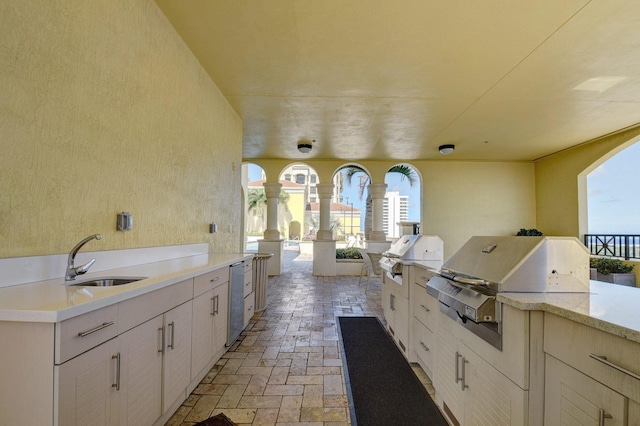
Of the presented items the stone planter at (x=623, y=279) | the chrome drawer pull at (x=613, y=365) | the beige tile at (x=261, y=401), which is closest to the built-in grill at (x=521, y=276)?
the chrome drawer pull at (x=613, y=365)

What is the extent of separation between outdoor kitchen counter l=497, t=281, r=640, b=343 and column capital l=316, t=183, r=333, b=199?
626 cm

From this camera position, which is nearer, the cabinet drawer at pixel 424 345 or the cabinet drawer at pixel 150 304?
the cabinet drawer at pixel 150 304

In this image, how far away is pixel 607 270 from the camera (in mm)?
5457

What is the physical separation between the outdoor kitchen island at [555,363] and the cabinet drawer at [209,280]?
5.91ft

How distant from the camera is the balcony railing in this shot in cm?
568

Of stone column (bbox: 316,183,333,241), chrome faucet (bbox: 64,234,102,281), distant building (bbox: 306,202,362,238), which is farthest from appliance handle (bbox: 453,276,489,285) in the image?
distant building (bbox: 306,202,362,238)

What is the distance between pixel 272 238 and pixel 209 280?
5063 mm

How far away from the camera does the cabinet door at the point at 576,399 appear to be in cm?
94

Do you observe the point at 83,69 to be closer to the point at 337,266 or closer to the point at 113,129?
the point at 113,129

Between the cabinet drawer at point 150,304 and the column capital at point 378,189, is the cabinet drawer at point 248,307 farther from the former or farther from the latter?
the column capital at point 378,189

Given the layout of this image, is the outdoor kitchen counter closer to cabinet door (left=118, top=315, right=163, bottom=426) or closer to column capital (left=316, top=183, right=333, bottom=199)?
cabinet door (left=118, top=315, right=163, bottom=426)

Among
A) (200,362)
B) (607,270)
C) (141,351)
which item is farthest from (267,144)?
(607,270)

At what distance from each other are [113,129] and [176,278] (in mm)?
1068

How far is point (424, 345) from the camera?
101 inches
